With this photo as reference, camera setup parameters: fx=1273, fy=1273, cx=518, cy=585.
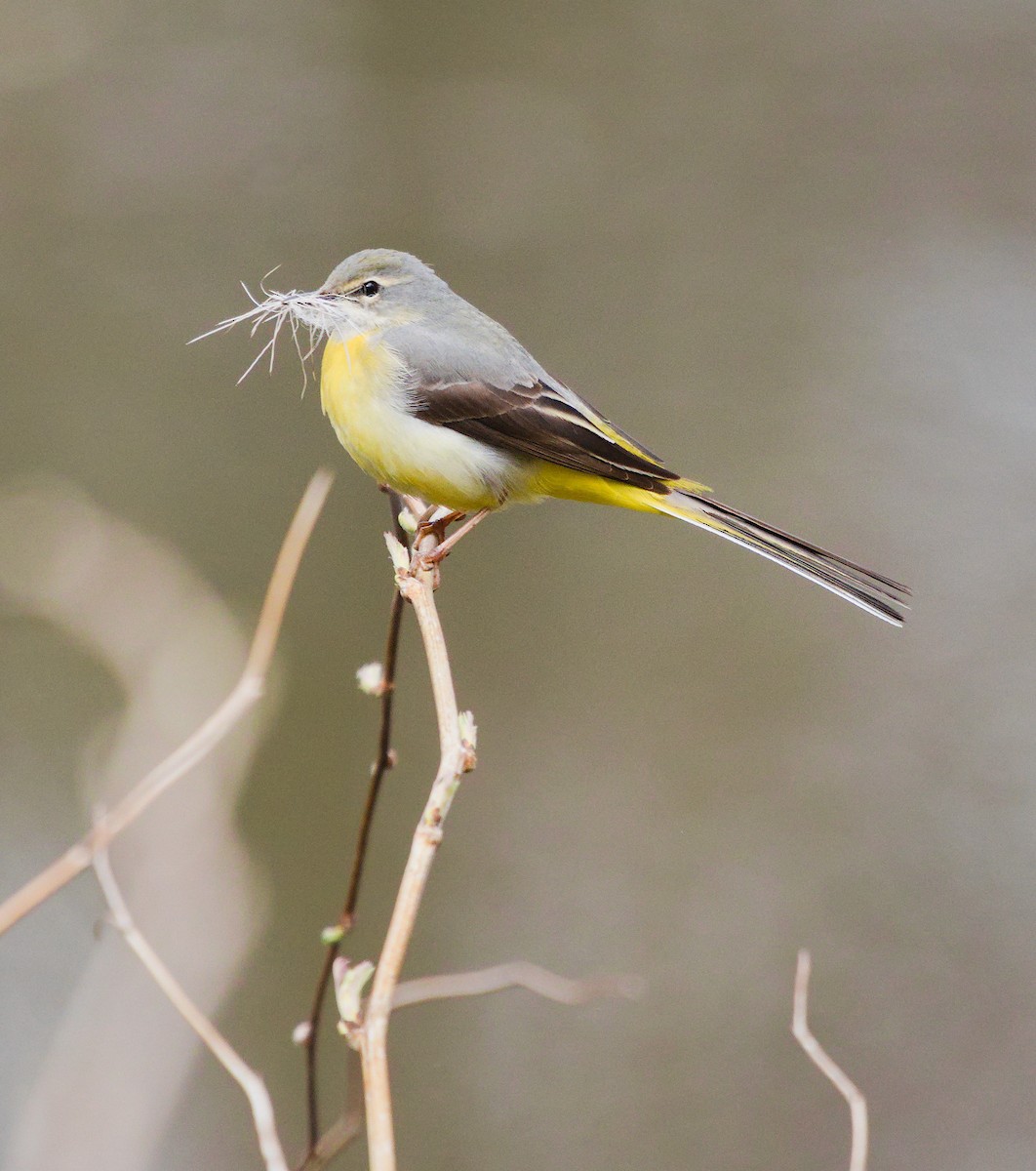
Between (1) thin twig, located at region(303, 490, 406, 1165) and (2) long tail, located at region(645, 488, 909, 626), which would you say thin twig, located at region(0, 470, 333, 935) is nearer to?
(1) thin twig, located at region(303, 490, 406, 1165)

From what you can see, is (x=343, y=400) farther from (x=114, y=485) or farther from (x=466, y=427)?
(x=114, y=485)

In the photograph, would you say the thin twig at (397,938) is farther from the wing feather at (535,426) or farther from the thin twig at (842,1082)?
the wing feather at (535,426)

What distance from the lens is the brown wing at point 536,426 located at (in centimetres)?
341

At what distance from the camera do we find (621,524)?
7.10 metres

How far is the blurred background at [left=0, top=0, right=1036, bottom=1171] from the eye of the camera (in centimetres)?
626

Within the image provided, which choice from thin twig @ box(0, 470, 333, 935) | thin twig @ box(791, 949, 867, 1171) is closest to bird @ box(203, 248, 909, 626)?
thin twig @ box(791, 949, 867, 1171)

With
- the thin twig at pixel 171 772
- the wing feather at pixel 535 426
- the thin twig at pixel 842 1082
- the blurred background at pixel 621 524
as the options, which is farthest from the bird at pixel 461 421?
the blurred background at pixel 621 524

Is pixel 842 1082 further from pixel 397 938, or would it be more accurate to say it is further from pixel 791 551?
pixel 791 551

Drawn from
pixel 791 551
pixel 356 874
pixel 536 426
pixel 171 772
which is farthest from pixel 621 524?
pixel 171 772

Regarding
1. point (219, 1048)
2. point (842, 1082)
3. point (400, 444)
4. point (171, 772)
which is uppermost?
point (400, 444)

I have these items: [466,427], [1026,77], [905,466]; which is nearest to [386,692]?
[466,427]

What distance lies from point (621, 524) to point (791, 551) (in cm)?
A: 396

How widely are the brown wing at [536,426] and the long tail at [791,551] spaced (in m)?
Answer: 0.09

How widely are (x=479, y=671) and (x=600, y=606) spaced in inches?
31.7
